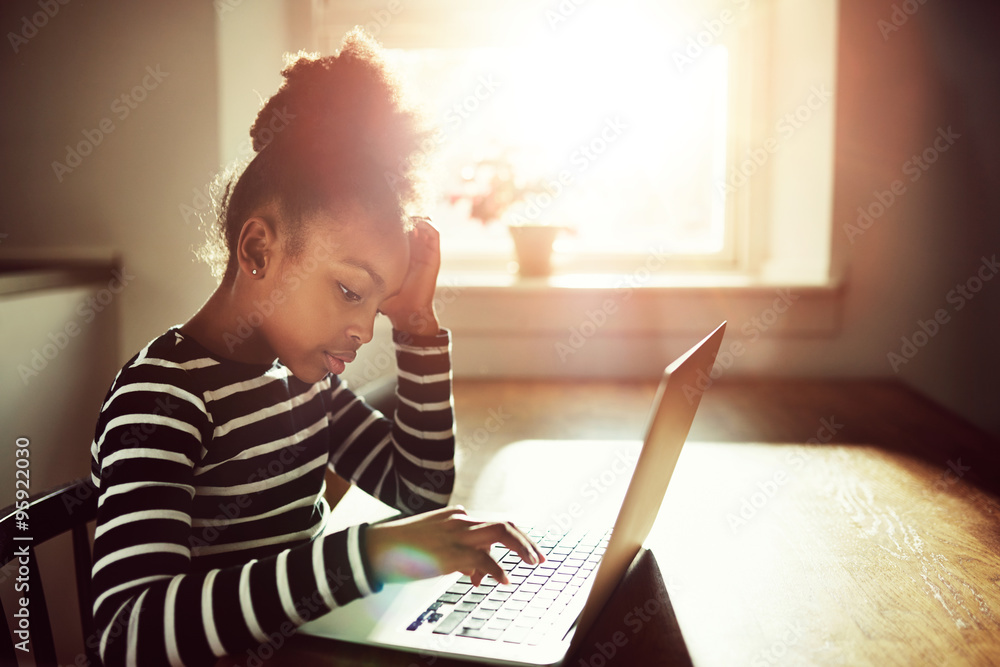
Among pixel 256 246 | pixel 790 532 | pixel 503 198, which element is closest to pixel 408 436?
pixel 256 246

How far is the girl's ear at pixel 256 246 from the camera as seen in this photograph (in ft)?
2.42

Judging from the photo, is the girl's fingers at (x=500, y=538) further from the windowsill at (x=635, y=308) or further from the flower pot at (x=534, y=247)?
the flower pot at (x=534, y=247)

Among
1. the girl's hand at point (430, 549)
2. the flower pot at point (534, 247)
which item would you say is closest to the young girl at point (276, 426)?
the girl's hand at point (430, 549)

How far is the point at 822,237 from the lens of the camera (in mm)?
1822

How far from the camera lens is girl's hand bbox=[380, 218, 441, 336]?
3.22ft

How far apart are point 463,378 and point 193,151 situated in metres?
0.77

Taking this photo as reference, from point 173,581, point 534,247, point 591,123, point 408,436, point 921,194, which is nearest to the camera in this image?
point 173,581

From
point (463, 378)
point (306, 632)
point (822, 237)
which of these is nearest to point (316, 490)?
point (306, 632)

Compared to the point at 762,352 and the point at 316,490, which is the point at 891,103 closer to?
the point at 762,352

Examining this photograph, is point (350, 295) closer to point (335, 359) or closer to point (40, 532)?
point (335, 359)

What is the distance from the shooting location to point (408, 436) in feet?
3.15

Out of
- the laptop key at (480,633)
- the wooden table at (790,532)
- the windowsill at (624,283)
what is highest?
the windowsill at (624,283)

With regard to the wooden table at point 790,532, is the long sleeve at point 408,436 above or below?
above

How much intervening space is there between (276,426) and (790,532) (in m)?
0.56
